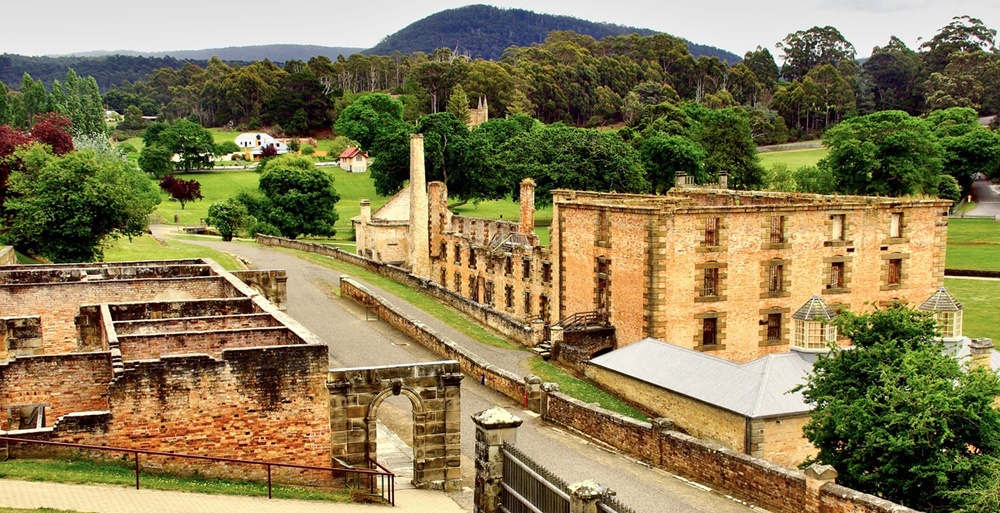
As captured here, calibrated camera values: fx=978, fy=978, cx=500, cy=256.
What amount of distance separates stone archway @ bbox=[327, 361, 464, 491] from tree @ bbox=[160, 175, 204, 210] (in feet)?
283

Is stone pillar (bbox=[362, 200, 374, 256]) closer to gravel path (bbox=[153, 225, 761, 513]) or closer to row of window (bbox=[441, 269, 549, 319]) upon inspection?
row of window (bbox=[441, 269, 549, 319])

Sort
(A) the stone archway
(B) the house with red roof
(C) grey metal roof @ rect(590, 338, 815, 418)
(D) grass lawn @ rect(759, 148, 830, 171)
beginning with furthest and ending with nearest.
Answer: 1. (B) the house with red roof
2. (D) grass lawn @ rect(759, 148, 830, 171)
3. (C) grey metal roof @ rect(590, 338, 815, 418)
4. (A) the stone archway

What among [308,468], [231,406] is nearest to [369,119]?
[231,406]

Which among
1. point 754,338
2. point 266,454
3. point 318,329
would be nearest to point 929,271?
point 754,338

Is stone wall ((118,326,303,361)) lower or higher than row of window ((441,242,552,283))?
higher

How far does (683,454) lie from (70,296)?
807 inches

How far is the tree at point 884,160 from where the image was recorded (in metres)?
81.6

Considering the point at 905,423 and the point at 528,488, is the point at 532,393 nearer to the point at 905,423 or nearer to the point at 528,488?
the point at 905,423

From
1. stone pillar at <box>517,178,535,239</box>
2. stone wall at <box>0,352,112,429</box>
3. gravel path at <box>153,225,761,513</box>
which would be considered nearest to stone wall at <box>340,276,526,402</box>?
gravel path at <box>153,225,761,513</box>

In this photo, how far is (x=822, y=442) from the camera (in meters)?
24.1

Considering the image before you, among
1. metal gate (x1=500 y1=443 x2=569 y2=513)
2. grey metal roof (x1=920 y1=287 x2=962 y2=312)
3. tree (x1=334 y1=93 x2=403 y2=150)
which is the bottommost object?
metal gate (x1=500 y1=443 x2=569 y2=513)

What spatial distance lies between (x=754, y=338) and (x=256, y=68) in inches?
6266

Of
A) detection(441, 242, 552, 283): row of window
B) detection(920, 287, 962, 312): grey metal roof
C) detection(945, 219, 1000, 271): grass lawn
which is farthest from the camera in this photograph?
detection(945, 219, 1000, 271): grass lawn

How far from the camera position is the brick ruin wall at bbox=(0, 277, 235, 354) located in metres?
31.2
